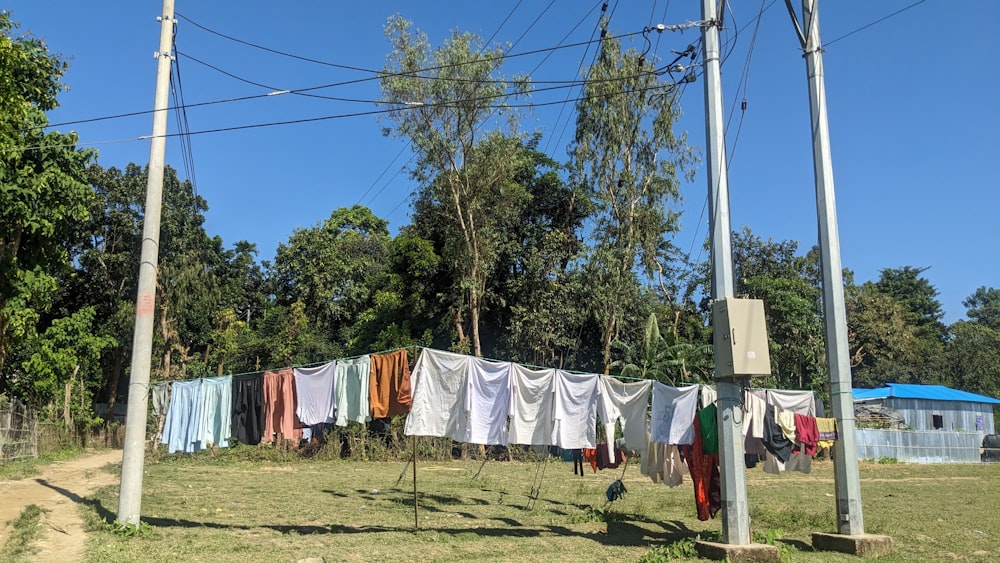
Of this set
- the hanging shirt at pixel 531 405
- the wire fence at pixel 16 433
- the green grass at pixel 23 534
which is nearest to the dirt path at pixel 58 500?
the green grass at pixel 23 534

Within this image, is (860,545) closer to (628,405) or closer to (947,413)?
(628,405)

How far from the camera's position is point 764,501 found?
17078mm

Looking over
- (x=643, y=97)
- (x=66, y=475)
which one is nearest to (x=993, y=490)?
(x=643, y=97)

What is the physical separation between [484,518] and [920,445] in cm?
3036

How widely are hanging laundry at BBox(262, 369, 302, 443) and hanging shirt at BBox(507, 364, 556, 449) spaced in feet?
13.1

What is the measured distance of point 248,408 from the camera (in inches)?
535

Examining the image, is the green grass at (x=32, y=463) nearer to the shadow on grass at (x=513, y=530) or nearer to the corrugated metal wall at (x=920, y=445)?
the shadow on grass at (x=513, y=530)

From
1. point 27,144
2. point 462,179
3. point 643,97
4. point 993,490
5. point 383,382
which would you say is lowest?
point 993,490

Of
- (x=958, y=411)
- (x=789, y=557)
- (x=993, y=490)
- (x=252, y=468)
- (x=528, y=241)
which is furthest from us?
(x=958, y=411)

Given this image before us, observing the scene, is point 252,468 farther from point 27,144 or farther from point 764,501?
point 764,501

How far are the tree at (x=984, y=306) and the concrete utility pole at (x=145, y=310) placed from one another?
84.5 metres

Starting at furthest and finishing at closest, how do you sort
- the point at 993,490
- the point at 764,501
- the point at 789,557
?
the point at 993,490
the point at 764,501
the point at 789,557

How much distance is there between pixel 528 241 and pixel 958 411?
2552 cm

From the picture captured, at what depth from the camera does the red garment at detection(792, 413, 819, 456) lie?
13.0m
